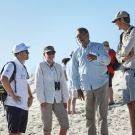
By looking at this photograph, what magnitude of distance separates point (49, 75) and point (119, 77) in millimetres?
11830

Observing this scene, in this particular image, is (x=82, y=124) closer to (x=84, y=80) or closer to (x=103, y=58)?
(x=84, y=80)

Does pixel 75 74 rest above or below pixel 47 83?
above

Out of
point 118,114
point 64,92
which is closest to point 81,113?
point 118,114

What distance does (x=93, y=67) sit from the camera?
238 inches

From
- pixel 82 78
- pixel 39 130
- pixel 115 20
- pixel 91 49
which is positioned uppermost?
pixel 115 20

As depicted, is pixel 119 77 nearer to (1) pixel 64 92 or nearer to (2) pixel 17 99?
(1) pixel 64 92

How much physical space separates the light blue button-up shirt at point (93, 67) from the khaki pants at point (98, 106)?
0.39ft

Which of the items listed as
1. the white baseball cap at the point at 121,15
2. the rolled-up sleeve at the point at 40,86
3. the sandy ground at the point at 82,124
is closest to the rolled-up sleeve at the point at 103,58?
the white baseball cap at the point at 121,15

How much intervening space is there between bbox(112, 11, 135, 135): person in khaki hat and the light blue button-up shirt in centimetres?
34

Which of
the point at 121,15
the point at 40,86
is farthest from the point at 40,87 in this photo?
the point at 121,15

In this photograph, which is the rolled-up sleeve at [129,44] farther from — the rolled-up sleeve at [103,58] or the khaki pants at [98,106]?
the khaki pants at [98,106]

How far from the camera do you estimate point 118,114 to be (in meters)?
9.77

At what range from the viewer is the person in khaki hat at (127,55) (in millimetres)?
5613

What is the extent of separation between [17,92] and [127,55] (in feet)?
7.06
